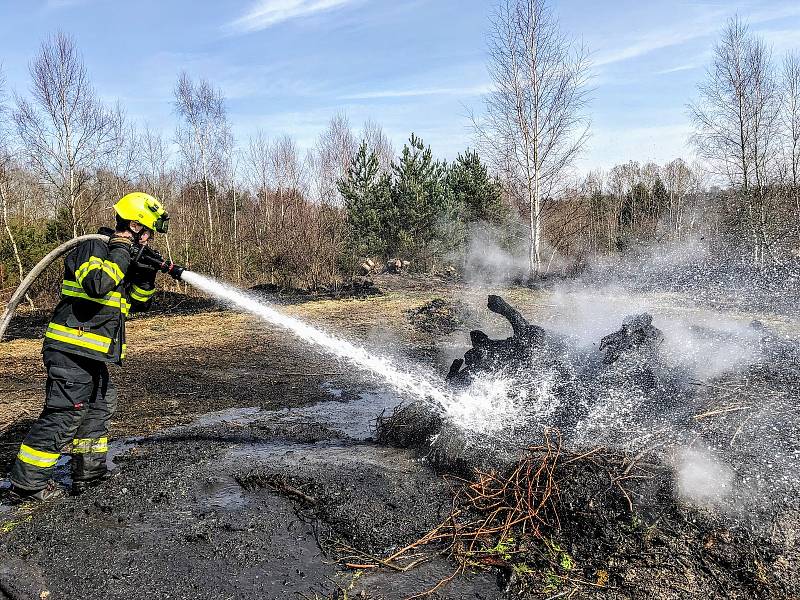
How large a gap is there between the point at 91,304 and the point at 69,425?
934 millimetres

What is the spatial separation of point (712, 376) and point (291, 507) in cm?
363

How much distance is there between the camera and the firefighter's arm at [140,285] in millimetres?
4430

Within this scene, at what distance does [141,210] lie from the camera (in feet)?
14.1

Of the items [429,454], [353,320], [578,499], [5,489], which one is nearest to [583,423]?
[578,499]

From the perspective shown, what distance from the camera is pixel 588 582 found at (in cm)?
286

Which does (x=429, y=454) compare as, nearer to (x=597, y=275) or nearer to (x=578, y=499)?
(x=578, y=499)

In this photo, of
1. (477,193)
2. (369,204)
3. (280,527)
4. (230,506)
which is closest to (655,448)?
(280,527)

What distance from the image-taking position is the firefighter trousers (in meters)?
3.88

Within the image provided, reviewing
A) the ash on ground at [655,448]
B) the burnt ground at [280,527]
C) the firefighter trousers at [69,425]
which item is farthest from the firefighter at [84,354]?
the ash on ground at [655,448]

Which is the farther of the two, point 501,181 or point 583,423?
point 501,181

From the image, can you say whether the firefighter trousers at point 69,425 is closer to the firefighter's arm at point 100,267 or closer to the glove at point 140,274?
the firefighter's arm at point 100,267

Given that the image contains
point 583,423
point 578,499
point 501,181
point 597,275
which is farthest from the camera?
point 501,181

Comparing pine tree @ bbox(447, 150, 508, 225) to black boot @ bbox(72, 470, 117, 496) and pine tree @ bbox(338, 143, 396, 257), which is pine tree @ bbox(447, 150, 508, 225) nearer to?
pine tree @ bbox(338, 143, 396, 257)

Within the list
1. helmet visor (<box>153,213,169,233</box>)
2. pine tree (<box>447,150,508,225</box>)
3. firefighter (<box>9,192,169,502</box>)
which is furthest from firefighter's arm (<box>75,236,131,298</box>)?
pine tree (<box>447,150,508,225</box>)
